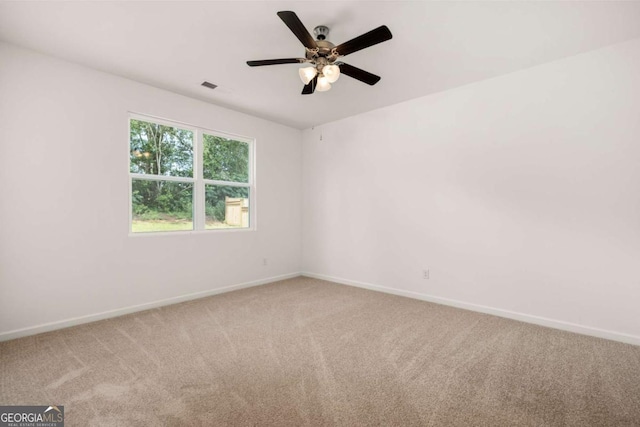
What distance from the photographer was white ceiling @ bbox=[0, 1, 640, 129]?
7.23ft

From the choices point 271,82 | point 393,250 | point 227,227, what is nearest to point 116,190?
point 227,227

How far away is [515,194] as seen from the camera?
3.20m

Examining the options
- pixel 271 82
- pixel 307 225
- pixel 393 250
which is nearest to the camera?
pixel 271 82

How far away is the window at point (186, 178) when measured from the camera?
3.55 m

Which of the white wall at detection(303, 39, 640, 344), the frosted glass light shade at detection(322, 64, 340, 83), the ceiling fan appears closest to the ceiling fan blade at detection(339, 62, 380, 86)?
the ceiling fan

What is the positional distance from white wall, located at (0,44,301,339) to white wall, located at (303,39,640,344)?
257 cm

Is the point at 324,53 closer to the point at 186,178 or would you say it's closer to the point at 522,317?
the point at 186,178

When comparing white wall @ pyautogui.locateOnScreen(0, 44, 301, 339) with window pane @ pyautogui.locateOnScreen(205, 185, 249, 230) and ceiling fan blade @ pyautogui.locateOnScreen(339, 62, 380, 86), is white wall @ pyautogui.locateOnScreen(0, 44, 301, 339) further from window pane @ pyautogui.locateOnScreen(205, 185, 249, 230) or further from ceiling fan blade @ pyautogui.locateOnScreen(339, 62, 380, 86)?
ceiling fan blade @ pyautogui.locateOnScreen(339, 62, 380, 86)

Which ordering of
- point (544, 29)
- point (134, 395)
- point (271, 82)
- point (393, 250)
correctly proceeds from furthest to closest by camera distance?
point (393, 250)
point (271, 82)
point (544, 29)
point (134, 395)

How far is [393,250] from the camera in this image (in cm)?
420

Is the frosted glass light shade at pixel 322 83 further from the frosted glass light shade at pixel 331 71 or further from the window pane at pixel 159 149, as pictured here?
the window pane at pixel 159 149

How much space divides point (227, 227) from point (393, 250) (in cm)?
248

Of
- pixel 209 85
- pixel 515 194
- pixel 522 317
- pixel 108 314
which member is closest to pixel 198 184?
pixel 209 85

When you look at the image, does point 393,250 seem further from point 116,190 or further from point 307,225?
point 116,190
